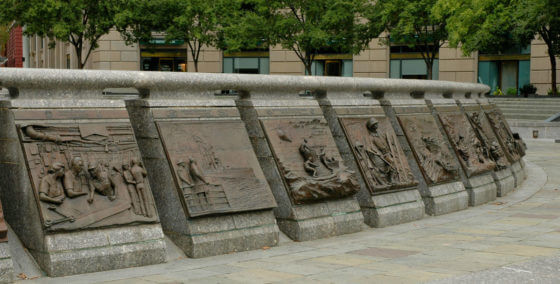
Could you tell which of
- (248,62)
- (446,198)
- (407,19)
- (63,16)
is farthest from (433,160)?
(248,62)

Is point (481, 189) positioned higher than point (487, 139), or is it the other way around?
point (487, 139)

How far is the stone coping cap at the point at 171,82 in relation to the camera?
7.77 meters

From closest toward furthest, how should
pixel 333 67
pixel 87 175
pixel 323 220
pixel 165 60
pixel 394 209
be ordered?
pixel 87 175, pixel 323 220, pixel 394 209, pixel 165 60, pixel 333 67

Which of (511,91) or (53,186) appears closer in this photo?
(53,186)

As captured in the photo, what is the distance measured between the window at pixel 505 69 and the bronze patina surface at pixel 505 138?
1282 inches

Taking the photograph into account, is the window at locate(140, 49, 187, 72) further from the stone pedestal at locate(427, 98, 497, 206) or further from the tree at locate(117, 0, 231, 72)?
the stone pedestal at locate(427, 98, 497, 206)

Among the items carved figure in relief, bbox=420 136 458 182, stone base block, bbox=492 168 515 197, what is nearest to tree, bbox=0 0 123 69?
stone base block, bbox=492 168 515 197

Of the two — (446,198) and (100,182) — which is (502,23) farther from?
(100,182)

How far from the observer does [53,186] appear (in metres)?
7.42

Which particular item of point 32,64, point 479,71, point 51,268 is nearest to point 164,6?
point 479,71

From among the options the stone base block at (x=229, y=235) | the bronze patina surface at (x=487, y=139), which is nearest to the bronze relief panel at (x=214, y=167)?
the stone base block at (x=229, y=235)

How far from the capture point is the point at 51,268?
7160 millimetres

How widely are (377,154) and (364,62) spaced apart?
127 ft

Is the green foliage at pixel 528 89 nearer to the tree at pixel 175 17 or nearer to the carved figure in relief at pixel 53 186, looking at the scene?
the tree at pixel 175 17
